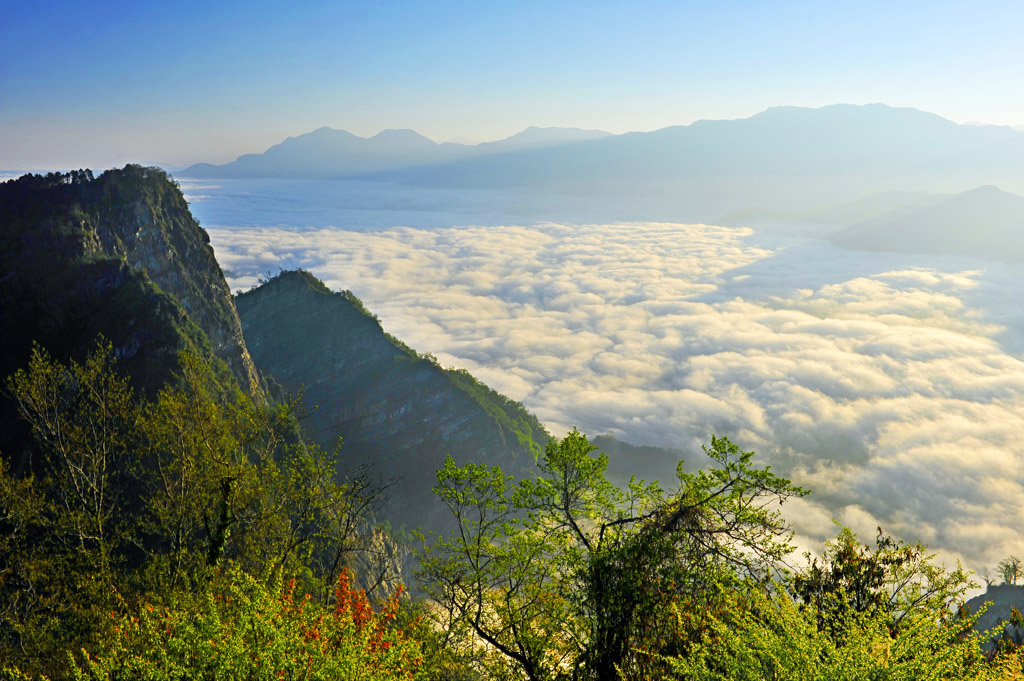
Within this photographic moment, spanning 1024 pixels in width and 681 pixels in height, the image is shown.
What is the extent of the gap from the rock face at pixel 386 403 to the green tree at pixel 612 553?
3036 inches

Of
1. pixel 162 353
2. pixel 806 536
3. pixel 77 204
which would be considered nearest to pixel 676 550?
pixel 162 353

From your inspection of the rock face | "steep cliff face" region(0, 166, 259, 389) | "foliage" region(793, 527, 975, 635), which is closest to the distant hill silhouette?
the rock face

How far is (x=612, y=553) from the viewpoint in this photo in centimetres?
1525

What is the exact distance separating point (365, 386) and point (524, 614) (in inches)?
3717

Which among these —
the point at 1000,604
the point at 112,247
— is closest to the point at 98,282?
the point at 112,247

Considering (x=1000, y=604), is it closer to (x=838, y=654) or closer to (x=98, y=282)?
(x=838, y=654)

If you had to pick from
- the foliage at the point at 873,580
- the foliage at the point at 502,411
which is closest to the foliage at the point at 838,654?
the foliage at the point at 873,580

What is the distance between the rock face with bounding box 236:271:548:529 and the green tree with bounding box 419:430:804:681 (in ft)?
253

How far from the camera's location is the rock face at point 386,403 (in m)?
100

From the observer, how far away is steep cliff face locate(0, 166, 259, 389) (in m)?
57.7

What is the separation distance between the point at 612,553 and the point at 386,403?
93.9 m

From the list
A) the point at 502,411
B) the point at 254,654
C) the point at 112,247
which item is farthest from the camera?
the point at 502,411

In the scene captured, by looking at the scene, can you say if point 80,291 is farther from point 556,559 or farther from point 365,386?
point 556,559

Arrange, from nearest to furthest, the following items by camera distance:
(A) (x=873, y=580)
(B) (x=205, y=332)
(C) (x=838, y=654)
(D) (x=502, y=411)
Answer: (C) (x=838, y=654) → (A) (x=873, y=580) → (B) (x=205, y=332) → (D) (x=502, y=411)
